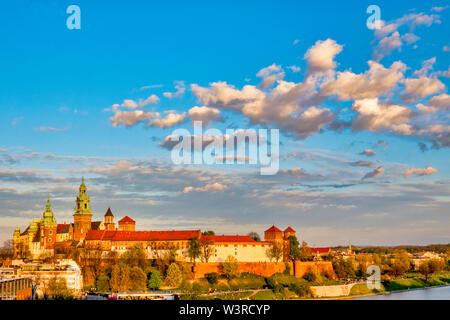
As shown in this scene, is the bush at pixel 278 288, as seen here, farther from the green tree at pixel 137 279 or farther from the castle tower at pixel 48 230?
the castle tower at pixel 48 230

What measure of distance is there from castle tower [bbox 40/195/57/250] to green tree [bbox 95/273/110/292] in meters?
20.4

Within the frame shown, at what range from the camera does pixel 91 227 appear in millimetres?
62656

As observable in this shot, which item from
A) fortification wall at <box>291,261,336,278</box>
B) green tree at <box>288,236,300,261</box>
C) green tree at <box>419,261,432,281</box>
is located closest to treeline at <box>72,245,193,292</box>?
fortification wall at <box>291,261,336,278</box>

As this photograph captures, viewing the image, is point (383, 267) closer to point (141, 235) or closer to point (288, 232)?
point (288, 232)

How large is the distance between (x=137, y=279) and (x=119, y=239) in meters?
16.0

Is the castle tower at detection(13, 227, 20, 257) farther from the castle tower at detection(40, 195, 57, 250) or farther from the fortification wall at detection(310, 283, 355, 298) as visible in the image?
the fortification wall at detection(310, 283, 355, 298)

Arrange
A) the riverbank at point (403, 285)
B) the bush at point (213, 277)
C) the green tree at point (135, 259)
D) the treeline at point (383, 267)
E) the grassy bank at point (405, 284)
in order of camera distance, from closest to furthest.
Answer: the bush at point (213, 277) < the green tree at point (135, 259) < the riverbank at point (403, 285) < the grassy bank at point (405, 284) < the treeline at point (383, 267)

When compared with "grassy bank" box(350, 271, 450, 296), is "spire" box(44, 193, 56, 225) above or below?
above

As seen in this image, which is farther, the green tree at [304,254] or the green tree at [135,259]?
the green tree at [304,254]

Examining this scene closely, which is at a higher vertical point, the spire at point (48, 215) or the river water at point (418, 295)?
the spire at point (48, 215)

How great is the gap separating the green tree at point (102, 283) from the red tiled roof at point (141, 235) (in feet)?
50.6

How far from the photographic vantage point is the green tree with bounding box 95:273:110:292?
132 ft

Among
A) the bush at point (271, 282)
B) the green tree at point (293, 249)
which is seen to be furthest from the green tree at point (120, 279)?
the green tree at point (293, 249)

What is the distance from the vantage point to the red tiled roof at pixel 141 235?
185 ft
